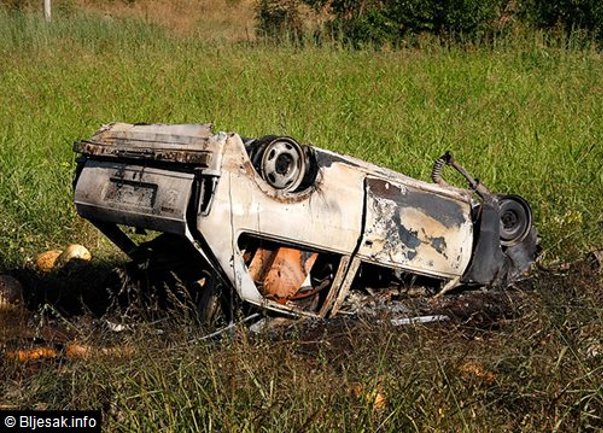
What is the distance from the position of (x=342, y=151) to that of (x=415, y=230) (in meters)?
4.46

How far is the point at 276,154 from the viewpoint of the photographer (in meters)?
4.87

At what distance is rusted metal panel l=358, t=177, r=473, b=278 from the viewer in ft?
17.0

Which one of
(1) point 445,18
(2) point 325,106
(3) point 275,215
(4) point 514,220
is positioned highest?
(3) point 275,215

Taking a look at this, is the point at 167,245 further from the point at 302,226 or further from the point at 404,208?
the point at 404,208

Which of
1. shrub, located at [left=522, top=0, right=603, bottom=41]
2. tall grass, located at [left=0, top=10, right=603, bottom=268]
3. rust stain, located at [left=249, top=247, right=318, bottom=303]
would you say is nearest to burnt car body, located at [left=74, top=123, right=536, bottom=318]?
rust stain, located at [left=249, top=247, right=318, bottom=303]

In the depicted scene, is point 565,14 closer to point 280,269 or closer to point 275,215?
point 280,269

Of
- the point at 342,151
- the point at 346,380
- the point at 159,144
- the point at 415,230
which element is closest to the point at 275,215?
the point at 159,144

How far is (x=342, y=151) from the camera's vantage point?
9.75 meters

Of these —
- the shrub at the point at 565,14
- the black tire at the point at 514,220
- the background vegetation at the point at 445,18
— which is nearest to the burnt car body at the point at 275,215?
the black tire at the point at 514,220

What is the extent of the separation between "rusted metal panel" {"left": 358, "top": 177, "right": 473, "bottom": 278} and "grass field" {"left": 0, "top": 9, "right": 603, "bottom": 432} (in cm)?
46

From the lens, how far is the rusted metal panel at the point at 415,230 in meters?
5.18

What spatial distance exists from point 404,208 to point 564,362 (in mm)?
1555

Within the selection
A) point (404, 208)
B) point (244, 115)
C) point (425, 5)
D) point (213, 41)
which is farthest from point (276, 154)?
point (425, 5)

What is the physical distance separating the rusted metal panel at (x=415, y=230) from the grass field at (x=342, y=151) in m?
0.46
